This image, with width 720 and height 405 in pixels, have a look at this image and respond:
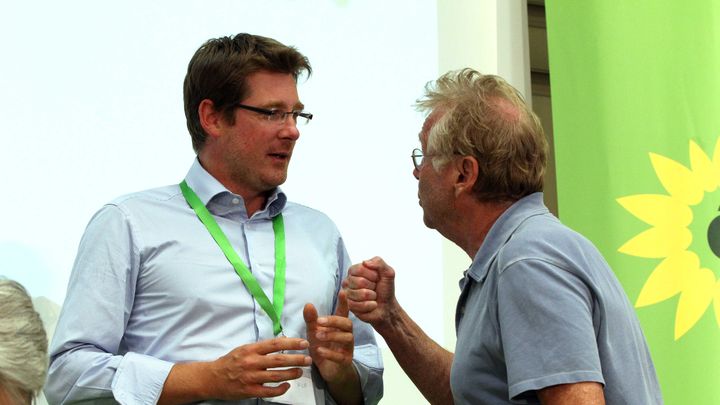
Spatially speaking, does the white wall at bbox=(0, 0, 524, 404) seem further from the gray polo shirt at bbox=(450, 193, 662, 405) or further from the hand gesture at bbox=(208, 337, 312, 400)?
the gray polo shirt at bbox=(450, 193, 662, 405)

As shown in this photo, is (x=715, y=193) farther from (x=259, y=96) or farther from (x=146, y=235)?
(x=146, y=235)

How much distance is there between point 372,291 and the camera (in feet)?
8.07

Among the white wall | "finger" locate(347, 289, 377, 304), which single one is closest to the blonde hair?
"finger" locate(347, 289, 377, 304)

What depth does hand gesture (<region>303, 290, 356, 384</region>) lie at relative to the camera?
2373 millimetres

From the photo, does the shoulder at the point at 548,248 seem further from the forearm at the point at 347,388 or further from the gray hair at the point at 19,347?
the gray hair at the point at 19,347

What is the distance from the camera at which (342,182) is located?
3.41 meters

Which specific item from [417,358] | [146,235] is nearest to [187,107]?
[146,235]

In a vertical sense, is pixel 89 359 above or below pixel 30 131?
below

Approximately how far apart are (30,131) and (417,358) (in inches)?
52.3

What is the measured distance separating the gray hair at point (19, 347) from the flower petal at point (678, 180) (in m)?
2.52

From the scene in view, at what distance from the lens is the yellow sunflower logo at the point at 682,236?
355cm

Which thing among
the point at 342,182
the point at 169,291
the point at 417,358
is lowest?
the point at 417,358

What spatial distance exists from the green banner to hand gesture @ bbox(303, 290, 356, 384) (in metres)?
1.44

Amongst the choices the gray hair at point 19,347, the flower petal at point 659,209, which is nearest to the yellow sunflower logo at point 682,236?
the flower petal at point 659,209
